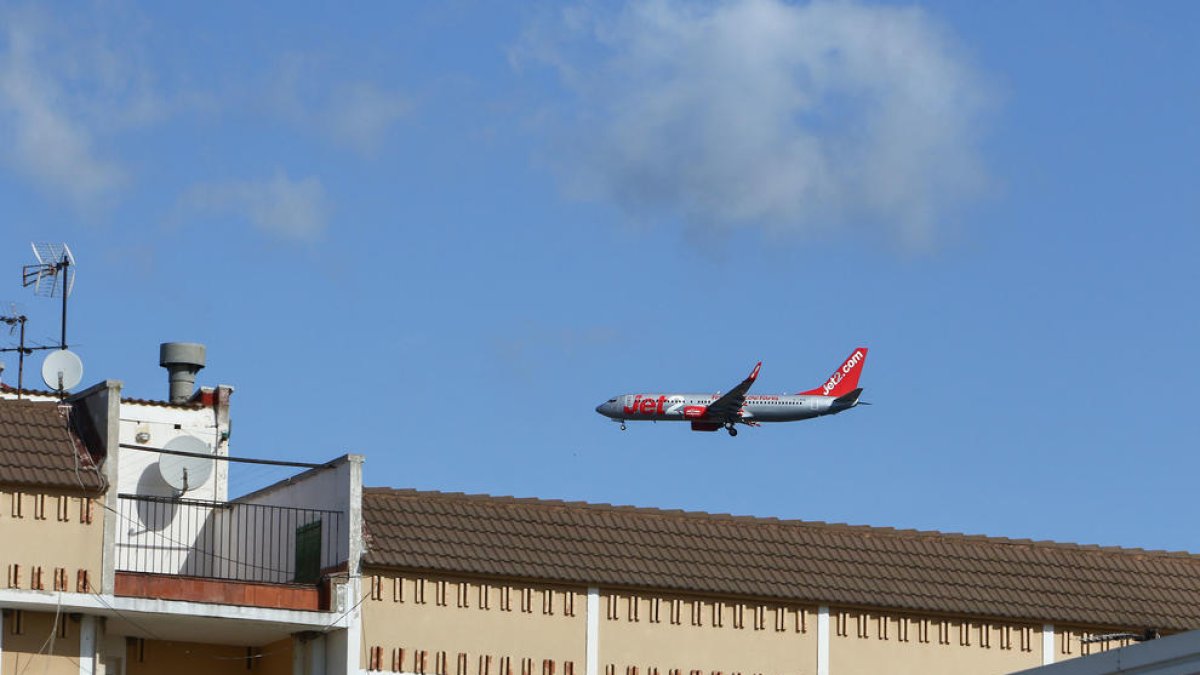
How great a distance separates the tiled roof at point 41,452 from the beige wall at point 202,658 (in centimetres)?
310

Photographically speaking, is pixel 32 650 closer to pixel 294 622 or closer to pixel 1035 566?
pixel 294 622

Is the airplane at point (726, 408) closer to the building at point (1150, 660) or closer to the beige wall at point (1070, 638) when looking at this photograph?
the beige wall at point (1070, 638)

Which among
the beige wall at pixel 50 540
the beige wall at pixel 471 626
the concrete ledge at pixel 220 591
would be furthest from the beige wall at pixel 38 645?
the beige wall at pixel 471 626

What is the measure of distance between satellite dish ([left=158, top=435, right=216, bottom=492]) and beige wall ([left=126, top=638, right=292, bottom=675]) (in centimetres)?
339

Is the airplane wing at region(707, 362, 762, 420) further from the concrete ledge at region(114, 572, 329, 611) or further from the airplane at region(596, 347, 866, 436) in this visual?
the concrete ledge at region(114, 572, 329, 611)

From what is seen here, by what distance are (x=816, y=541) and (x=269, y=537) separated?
28.4ft

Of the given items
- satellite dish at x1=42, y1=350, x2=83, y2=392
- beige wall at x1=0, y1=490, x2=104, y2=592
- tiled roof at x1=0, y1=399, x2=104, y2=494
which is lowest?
beige wall at x1=0, y1=490, x2=104, y2=592

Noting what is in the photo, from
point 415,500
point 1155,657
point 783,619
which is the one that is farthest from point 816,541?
point 1155,657

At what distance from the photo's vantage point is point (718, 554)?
37.5 meters

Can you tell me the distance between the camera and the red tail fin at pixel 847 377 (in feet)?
371

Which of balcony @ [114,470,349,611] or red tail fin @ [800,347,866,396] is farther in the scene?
red tail fin @ [800,347,866,396]

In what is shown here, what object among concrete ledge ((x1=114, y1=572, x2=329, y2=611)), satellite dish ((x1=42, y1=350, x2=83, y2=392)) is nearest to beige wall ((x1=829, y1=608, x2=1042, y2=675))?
concrete ledge ((x1=114, y1=572, x2=329, y2=611))

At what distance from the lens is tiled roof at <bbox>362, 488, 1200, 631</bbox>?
117 ft

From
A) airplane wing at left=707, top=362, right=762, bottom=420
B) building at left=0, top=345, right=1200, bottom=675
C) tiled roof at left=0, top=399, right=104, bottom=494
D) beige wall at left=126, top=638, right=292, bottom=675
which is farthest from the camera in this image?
airplane wing at left=707, top=362, right=762, bottom=420
